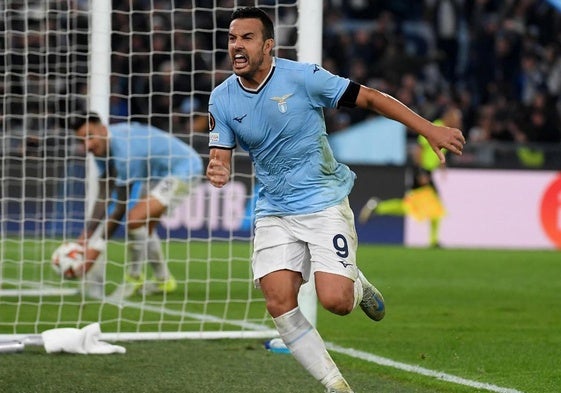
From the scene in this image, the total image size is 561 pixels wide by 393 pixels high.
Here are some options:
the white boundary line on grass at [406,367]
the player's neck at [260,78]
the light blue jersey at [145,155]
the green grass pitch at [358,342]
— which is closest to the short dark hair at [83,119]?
the light blue jersey at [145,155]

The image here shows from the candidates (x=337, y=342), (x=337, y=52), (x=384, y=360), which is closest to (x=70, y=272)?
(x=337, y=342)

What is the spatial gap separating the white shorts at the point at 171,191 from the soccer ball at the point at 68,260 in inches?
38.4

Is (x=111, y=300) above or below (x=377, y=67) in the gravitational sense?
below

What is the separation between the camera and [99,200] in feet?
34.0

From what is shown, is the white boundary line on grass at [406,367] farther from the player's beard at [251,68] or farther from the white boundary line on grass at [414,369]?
the player's beard at [251,68]

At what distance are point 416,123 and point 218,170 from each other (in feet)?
2.88

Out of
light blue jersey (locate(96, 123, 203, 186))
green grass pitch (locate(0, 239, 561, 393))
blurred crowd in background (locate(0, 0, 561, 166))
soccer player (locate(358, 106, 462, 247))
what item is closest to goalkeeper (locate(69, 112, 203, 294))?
light blue jersey (locate(96, 123, 203, 186))

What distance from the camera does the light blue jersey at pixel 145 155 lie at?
10.6m

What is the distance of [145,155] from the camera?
10922mm

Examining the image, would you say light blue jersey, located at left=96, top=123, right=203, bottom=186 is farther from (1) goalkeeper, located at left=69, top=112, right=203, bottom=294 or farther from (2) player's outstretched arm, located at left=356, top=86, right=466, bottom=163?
(2) player's outstretched arm, located at left=356, top=86, right=466, bottom=163

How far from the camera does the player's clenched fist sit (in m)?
5.31

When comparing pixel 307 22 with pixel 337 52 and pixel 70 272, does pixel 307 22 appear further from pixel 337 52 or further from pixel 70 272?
pixel 337 52

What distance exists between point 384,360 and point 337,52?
49.0 ft

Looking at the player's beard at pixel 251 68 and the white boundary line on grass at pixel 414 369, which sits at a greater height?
the player's beard at pixel 251 68
